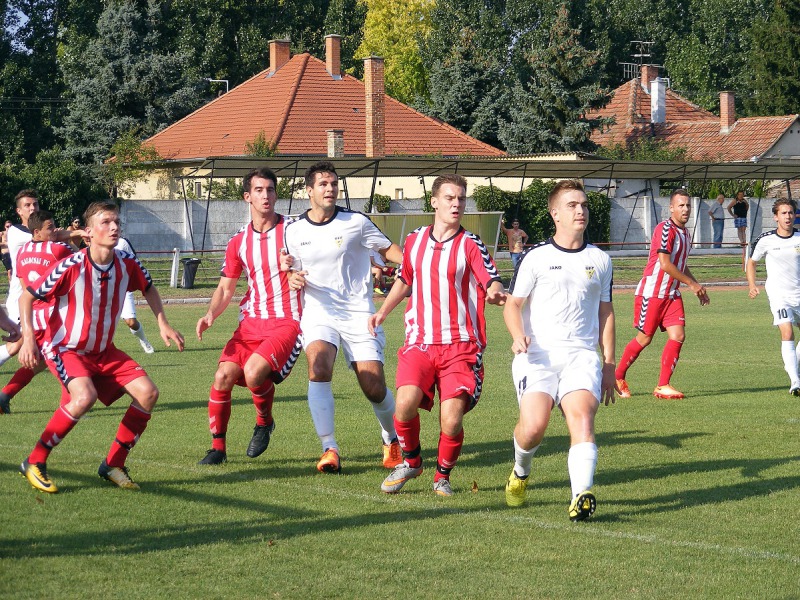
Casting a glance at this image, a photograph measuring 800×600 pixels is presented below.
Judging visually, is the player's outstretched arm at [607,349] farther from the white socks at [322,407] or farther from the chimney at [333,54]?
the chimney at [333,54]

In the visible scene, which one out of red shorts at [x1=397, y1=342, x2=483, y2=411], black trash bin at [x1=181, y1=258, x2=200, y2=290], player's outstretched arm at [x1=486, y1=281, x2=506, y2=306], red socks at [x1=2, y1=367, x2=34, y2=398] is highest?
player's outstretched arm at [x1=486, y1=281, x2=506, y2=306]

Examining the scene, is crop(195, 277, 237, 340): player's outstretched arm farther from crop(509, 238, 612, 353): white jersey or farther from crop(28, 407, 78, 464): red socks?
crop(509, 238, 612, 353): white jersey

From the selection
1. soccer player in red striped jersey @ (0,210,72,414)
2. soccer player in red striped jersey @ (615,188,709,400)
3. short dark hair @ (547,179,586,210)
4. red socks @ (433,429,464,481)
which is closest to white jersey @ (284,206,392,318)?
red socks @ (433,429,464,481)

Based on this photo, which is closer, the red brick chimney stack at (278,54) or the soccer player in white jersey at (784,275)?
the soccer player in white jersey at (784,275)

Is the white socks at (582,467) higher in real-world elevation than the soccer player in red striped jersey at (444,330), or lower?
lower

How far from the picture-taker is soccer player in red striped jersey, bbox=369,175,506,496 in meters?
7.26

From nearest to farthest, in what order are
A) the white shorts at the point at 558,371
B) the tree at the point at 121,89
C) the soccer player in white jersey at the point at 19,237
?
the white shorts at the point at 558,371 → the soccer player in white jersey at the point at 19,237 → the tree at the point at 121,89

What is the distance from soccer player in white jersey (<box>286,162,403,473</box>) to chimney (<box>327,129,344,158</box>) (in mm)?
36690

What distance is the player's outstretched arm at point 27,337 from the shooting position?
24.0 ft

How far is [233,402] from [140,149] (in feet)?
122

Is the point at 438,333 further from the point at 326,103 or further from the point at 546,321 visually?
the point at 326,103

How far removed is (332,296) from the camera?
26.6 feet

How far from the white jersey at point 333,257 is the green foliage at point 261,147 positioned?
120 feet

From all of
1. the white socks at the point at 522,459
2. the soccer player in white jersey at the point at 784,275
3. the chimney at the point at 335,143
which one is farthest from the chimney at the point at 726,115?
the white socks at the point at 522,459
